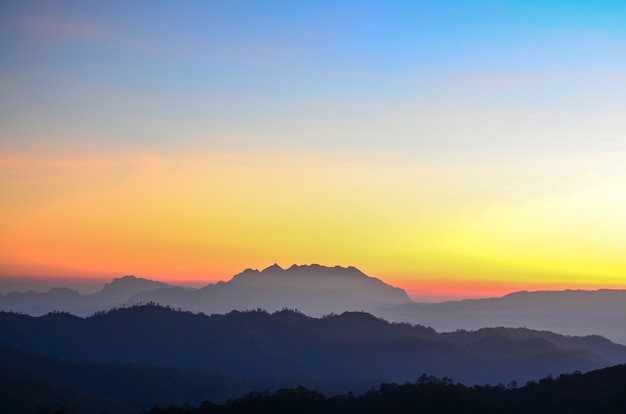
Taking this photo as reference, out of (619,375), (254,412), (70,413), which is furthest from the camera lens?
(70,413)

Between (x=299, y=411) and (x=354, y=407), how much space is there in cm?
656

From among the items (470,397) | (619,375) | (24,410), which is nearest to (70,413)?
(24,410)

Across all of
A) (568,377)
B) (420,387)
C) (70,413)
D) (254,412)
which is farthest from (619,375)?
(70,413)

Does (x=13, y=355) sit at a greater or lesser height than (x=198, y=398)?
greater

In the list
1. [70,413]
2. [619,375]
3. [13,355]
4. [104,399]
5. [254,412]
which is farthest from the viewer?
[13,355]

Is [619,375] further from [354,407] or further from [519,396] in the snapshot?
[354,407]

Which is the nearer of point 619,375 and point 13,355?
point 619,375

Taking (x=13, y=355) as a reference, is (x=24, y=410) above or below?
below

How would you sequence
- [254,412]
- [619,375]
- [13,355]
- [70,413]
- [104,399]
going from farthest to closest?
[13,355], [104,399], [70,413], [254,412], [619,375]

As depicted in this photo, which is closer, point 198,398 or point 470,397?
point 470,397

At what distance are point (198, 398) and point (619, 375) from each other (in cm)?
13385

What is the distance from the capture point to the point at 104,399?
17338cm

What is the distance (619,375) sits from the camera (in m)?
82.9

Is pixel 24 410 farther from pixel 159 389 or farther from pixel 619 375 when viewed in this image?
pixel 619 375
